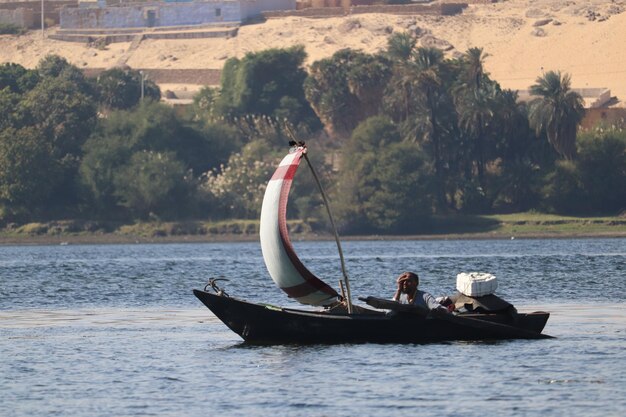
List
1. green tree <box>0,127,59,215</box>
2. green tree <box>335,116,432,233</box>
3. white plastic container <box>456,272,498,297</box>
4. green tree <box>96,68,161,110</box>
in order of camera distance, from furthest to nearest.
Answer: green tree <box>96,68,161,110</box> → green tree <box>0,127,59,215</box> → green tree <box>335,116,432,233</box> → white plastic container <box>456,272,498,297</box>

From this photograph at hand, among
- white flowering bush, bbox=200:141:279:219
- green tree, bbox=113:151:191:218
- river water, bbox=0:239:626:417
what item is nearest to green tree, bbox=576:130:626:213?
white flowering bush, bbox=200:141:279:219

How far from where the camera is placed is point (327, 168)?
150 meters

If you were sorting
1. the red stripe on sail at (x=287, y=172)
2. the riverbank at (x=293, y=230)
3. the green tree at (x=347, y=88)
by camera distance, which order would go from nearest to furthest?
the red stripe on sail at (x=287, y=172) < the riverbank at (x=293, y=230) < the green tree at (x=347, y=88)

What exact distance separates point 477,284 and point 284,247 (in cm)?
479

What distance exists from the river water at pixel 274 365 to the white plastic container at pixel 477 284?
1.25 metres

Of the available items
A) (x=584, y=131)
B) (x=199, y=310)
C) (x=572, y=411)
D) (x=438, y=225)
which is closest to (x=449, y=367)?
(x=572, y=411)

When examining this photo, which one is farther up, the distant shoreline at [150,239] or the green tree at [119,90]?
the green tree at [119,90]

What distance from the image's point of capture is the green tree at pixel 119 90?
179875 millimetres

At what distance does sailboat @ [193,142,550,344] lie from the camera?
4403 cm

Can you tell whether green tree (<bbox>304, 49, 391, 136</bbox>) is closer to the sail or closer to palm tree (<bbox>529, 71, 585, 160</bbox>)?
palm tree (<bbox>529, 71, 585, 160</bbox>)

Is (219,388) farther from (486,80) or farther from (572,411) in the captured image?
(486,80)

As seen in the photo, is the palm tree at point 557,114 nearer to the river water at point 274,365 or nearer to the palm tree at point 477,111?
the palm tree at point 477,111

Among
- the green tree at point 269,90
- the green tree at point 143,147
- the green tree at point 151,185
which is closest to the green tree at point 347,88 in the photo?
the green tree at point 269,90

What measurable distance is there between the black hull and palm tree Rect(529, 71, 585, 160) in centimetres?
9391
